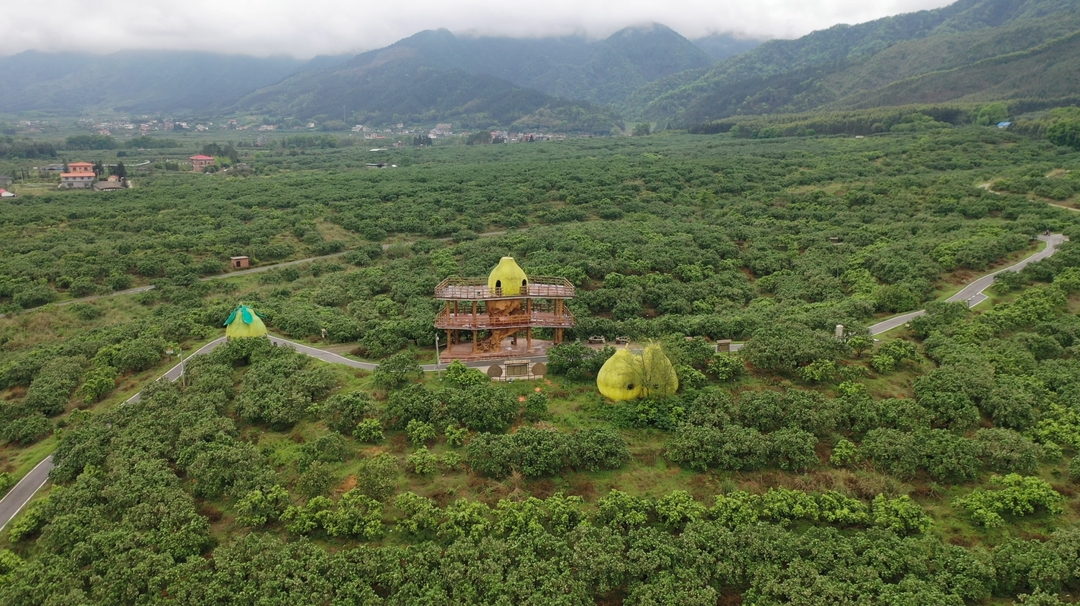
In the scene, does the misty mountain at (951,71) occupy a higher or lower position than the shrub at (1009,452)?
higher

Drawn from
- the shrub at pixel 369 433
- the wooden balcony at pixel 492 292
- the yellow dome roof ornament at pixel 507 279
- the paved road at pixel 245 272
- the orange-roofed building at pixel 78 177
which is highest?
the orange-roofed building at pixel 78 177

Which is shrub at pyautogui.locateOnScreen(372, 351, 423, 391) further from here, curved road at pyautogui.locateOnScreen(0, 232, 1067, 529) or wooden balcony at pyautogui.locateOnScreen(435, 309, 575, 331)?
wooden balcony at pyautogui.locateOnScreen(435, 309, 575, 331)

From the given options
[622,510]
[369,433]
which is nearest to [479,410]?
[369,433]

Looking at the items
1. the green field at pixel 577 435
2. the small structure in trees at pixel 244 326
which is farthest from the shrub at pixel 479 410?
the small structure in trees at pixel 244 326

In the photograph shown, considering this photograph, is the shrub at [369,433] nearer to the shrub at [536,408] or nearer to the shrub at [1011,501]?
the shrub at [536,408]

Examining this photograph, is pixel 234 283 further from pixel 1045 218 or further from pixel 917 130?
pixel 917 130

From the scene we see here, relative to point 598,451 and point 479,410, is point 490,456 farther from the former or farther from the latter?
point 598,451

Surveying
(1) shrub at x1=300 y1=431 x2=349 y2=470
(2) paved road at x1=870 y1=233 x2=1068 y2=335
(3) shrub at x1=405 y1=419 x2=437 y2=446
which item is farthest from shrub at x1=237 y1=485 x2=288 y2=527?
(2) paved road at x1=870 y1=233 x2=1068 y2=335
